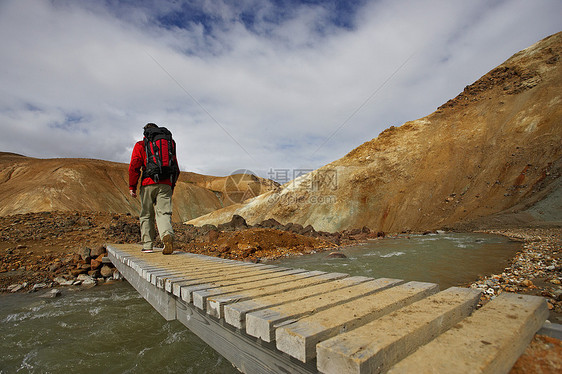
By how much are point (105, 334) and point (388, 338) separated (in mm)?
3968

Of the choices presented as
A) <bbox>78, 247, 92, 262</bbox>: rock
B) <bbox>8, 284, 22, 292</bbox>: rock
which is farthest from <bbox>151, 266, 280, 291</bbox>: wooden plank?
<bbox>78, 247, 92, 262</bbox>: rock

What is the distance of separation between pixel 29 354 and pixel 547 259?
9.44 meters

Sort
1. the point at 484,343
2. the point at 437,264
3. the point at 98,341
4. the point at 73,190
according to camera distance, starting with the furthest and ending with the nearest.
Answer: the point at 73,190 → the point at 437,264 → the point at 98,341 → the point at 484,343

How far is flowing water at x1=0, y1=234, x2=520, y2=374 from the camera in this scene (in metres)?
3.05

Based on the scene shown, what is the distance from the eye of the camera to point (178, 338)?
3621 mm

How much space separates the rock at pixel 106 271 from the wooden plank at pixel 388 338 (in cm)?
780

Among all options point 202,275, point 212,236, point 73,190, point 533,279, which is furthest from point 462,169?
point 73,190

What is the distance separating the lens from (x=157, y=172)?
571cm

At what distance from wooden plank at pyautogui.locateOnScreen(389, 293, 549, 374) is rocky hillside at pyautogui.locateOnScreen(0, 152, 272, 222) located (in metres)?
36.2

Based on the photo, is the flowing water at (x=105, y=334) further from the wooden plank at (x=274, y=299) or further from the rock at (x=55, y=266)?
the rock at (x=55, y=266)

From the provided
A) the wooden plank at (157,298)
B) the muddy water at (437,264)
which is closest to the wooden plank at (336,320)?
the wooden plank at (157,298)

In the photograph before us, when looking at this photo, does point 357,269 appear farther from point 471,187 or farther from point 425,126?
point 425,126

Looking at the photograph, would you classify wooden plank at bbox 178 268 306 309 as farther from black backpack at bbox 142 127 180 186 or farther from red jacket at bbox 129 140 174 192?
red jacket at bbox 129 140 174 192

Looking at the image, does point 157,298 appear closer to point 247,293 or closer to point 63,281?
point 247,293
